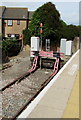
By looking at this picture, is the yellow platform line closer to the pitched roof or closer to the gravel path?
the gravel path

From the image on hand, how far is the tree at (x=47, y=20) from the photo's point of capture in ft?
79.7

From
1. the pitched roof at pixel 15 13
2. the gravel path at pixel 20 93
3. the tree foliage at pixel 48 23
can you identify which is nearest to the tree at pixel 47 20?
the tree foliage at pixel 48 23

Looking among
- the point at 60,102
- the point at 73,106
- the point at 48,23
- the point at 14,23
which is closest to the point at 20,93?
the point at 60,102

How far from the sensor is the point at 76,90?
20.3 feet

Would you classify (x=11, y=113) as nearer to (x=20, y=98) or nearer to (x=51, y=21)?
(x=20, y=98)

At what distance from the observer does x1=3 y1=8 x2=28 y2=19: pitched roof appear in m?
34.0

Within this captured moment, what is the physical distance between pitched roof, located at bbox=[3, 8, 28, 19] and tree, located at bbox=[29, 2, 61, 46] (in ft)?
30.8

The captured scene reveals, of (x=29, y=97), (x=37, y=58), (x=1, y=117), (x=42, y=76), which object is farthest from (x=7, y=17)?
(x=1, y=117)

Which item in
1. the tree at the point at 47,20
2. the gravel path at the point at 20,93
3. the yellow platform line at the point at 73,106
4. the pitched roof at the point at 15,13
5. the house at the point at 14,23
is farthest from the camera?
the pitched roof at the point at 15,13

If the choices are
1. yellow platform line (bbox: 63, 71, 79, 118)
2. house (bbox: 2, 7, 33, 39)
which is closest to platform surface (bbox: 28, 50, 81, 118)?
yellow platform line (bbox: 63, 71, 79, 118)

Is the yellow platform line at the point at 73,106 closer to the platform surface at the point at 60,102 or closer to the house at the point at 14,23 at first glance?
the platform surface at the point at 60,102

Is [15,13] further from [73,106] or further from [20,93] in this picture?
[73,106]

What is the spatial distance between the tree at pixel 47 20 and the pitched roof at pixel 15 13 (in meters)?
9.38

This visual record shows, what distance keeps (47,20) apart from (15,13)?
1226cm
